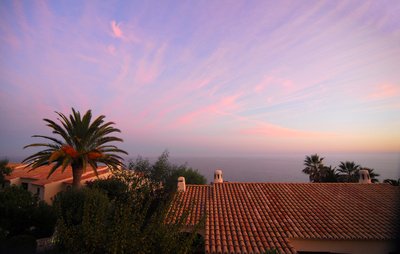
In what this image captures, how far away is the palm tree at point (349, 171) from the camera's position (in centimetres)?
3066

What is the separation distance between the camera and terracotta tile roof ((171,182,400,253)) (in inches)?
424

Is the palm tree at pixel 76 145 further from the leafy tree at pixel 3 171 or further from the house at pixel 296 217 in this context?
the leafy tree at pixel 3 171

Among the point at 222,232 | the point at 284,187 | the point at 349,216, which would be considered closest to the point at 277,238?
the point at 222,232

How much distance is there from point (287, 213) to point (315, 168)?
2446 cm

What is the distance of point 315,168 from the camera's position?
111 feet

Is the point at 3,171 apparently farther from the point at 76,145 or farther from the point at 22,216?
the point at 22,216

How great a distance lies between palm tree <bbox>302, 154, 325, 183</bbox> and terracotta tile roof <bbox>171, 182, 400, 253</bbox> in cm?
1644

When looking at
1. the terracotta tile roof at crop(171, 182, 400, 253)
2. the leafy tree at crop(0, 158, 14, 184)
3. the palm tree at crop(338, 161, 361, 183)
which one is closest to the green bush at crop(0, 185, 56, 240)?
the terracotta tile roof at crop(171, 182, 400, 253)

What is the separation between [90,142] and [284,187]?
50.9 feet

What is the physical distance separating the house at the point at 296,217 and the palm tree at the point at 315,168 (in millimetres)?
16471

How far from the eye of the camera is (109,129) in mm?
15984

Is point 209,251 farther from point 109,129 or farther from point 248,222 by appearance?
point 109,129

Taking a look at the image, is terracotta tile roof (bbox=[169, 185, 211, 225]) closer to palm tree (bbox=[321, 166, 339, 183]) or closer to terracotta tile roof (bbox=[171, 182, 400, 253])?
terracotta tile roof (bbox=[171, 182, 400, 253])

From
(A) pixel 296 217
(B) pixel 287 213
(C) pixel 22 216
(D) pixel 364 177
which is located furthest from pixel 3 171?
(D) pixel 364 177
